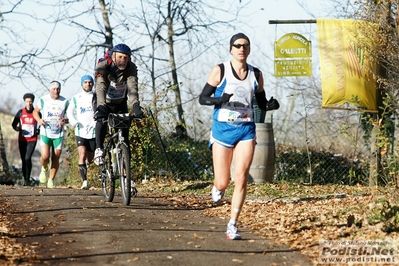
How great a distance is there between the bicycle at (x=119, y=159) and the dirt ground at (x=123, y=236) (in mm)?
237

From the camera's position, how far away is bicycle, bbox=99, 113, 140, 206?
1046 cm

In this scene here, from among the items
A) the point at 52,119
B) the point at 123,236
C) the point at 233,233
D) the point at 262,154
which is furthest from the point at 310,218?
the point at 52,119

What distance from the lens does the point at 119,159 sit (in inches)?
417

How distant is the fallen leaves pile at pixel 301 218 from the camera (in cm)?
782

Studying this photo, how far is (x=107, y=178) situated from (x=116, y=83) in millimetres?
1398

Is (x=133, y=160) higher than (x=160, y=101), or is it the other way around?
(x=160, y=101)

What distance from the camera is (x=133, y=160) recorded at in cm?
1712

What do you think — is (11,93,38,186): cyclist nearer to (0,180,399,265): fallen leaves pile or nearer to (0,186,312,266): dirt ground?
(0,180,399,265): fallen leaves pile

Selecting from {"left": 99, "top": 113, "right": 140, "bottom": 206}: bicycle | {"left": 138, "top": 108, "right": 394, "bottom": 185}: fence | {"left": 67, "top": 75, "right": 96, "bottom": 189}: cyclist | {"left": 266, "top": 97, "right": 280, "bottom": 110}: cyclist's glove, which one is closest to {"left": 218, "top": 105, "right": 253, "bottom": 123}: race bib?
{"left": 266, "top": 97, "right": 280, "bottom": 110}: cyclist's glove

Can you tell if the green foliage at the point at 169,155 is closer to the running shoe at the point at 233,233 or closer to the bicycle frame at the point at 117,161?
the bicycle frame at the point at 117,161

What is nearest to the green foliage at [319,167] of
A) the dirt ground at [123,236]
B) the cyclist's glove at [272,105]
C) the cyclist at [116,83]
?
the dirt ground at [123,236]

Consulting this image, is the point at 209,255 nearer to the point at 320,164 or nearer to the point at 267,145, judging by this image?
the point at 267,145

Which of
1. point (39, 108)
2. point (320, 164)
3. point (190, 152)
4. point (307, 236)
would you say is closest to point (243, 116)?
point (307, 236)

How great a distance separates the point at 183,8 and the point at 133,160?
23.3 feet
